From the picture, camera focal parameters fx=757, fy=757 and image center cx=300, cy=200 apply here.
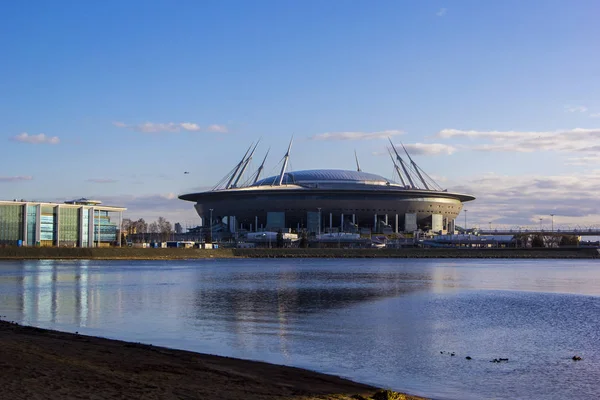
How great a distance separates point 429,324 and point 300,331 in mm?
4319

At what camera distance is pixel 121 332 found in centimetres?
1900

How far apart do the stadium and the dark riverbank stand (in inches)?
525

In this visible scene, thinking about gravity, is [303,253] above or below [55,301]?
above

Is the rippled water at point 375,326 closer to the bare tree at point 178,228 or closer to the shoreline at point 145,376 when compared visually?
the shoreline at point 145,376

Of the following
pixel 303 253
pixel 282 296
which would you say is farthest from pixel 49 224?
pixel 282 296

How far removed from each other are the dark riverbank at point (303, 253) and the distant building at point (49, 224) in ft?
34.6

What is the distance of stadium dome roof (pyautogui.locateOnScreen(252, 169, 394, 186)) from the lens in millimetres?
127875

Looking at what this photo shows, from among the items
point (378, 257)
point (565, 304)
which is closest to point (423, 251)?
point (378, 257)

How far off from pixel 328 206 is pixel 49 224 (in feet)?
145

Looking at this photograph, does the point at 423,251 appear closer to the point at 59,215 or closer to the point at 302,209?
the point at 302,209

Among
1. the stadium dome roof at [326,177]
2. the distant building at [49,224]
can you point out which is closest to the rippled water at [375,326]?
the distant building at [49,224]

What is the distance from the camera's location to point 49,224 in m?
96.6

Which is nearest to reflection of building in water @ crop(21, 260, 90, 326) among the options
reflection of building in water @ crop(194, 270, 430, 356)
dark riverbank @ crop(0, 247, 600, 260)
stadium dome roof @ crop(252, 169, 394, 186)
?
reflection of building in water @ crop(194, 270, 430, 356)

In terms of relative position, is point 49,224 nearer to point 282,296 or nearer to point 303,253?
point 303,253
